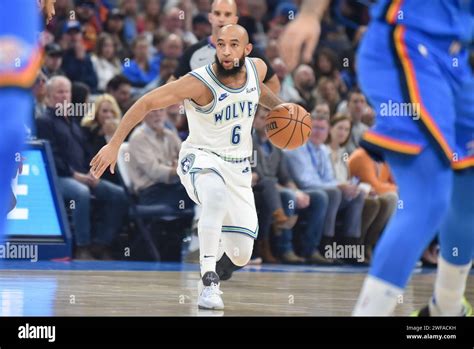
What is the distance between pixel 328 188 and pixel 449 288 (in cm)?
722

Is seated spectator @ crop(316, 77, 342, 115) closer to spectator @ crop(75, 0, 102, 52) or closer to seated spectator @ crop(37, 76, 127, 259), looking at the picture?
spectator @ crop(75, 0, 102, 52)

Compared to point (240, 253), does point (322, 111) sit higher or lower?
higher

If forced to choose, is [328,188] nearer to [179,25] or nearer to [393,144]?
[179,25]

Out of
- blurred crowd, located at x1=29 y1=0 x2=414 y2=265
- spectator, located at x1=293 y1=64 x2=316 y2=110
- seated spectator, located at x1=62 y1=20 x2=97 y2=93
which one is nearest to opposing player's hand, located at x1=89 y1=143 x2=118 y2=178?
blurred crowd, located at x1=29 y1=0 x2=414 y2=265

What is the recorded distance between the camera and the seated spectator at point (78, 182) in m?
11.3

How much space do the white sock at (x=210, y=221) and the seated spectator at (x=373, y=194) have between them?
18.0ft

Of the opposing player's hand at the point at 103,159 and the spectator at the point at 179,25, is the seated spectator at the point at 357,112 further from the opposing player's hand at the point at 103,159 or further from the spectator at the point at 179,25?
the opposing player's hand at the point at 103,159

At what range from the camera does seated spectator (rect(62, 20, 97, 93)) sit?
13461mm

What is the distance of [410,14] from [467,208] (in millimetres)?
989

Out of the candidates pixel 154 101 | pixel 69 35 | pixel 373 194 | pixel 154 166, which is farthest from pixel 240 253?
pixel 69 35

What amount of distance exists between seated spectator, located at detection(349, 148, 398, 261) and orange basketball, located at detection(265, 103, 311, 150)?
4636 mm

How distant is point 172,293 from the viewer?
26.7 feet

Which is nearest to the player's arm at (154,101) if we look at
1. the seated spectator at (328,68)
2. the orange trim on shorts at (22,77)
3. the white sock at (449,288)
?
the white sock at (449,288)
